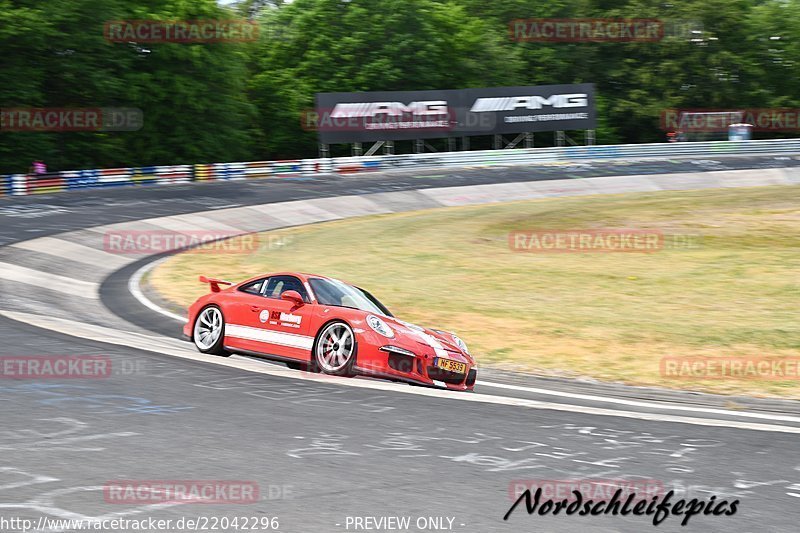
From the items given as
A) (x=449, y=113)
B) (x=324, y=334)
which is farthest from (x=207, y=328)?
(x=449, y=113)

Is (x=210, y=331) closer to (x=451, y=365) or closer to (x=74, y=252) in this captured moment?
(x=451, y=365)

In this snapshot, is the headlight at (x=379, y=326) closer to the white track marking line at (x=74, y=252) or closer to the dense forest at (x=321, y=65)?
the white track marking line at (x=74, y=252)

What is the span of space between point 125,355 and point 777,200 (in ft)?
98.5

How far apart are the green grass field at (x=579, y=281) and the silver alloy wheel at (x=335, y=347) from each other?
8.83 feet

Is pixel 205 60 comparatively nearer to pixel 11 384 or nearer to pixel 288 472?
pixel 11 384

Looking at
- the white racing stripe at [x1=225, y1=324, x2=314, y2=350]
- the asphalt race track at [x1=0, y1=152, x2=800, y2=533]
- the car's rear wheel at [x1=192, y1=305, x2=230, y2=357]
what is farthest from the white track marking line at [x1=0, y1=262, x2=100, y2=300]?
the white racing stripe at [x1=225, y1=324, x2=314, y2=350]

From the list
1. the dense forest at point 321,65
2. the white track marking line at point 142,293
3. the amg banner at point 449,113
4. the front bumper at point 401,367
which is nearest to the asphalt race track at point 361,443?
the front bumper at point 401,367

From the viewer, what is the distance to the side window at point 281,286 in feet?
36.7

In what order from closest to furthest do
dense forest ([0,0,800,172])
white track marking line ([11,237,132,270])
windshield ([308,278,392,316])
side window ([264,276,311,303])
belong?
windshield ([308,278,392,316]), side window ([264,276,311,303]), white track marking line ([11,237,132,270]), dense forest ([0,0,800,172])

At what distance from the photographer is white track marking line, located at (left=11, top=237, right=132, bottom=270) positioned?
2325 cm

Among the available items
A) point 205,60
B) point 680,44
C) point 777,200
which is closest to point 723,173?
point 777,200

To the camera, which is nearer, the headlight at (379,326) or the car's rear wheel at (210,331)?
the headlight at (379,326)

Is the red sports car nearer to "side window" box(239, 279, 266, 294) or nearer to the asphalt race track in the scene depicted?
"side window" box(239, 279, 266, 294)

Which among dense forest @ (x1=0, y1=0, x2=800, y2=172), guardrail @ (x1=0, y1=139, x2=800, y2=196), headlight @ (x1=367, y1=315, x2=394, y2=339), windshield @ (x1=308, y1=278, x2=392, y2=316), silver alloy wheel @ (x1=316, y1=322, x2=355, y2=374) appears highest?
dense forest @ (x1=0, y1=0, x2=800, y2=172)
